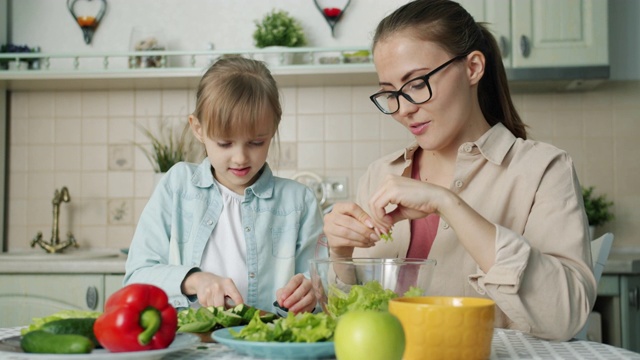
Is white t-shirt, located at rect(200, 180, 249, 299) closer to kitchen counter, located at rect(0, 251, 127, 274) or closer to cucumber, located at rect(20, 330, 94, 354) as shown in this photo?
cucumber, located at rect(20, 330, 94, 354)

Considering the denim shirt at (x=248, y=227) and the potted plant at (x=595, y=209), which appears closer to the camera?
the denim shirt at (x=248, y=227)

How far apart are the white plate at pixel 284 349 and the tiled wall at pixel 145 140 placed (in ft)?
7.08

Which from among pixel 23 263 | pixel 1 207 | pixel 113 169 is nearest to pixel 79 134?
pixel 113 169

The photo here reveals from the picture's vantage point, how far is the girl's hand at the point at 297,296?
4.43 feet

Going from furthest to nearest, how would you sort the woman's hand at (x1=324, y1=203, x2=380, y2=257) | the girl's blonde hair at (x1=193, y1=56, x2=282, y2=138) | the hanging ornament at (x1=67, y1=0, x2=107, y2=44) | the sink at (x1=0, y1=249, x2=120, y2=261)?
1. the hanging ornament at (x1=67, y1=0, x2=107, y2=44)
2. the sink at (x1=0, y1=249, x2=120, y2=261)
3. the girl's blonde hair at (x1=193, y1=56, x2=282, y2=138)
4. the woman's hand at (x1=324, y1=203, x2=380, y2=257)

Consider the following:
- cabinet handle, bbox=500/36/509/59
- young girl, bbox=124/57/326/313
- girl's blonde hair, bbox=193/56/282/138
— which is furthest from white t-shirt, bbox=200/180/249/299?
cabinet handle, bbox=500/36/509/59

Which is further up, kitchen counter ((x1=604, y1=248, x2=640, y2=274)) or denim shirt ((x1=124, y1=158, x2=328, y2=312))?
Result: denim shirt ((x1=124, y1=158, x2=328, y2=312))

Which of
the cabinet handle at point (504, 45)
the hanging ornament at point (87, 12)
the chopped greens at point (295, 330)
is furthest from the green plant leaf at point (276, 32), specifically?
the chopped greens at point (295, 330)

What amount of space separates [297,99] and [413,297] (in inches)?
87.4

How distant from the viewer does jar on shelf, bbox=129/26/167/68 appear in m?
3.02

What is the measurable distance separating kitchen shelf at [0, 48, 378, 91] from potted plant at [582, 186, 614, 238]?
36.8 inches

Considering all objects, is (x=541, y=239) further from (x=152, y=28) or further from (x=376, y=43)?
(x=152, y=28)

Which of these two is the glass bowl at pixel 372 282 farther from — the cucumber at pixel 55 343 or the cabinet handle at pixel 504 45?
the cabinet handle at pixel 504 45

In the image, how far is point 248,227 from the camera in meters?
1.67
